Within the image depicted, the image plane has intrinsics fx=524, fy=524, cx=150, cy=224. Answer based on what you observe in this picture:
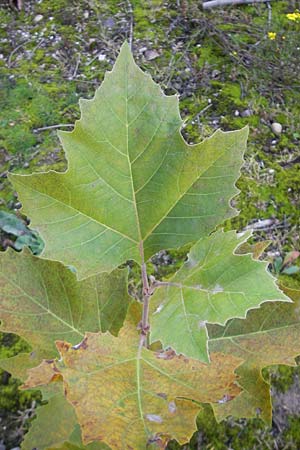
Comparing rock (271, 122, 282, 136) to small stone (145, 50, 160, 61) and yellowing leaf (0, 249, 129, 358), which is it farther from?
yellowing leaf (0, 249, 129, 358)

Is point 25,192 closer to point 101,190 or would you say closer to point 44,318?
point 101,190

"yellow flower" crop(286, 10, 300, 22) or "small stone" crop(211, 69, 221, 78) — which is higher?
"yellow flower" crop(286, 10, 300, 22)

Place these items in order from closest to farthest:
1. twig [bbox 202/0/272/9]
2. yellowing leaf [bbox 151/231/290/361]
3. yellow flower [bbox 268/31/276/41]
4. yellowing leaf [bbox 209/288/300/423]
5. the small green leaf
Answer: yellowing leaf [bbox 151/231/290/361], yellowing leaf [bbox 209/288/300/423], the small green leaf, yellow flower [bbox 268/31/276/41], twig [bbox 202/0/272/9]

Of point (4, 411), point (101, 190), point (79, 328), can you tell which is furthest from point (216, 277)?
point (4, 411)

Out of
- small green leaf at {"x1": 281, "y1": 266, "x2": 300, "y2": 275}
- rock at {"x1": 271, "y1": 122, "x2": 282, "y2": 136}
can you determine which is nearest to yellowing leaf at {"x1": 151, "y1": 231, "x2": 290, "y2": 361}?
small green leaf at {"x1": 281, "y1": 266, "x2": 300, "y2": 275}

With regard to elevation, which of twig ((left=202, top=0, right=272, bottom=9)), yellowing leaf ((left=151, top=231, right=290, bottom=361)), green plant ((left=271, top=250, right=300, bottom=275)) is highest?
yellowing leaf ((left=151, top=231, right=290, bottom=361))

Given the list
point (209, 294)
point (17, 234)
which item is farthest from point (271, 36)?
point (209, 294)
